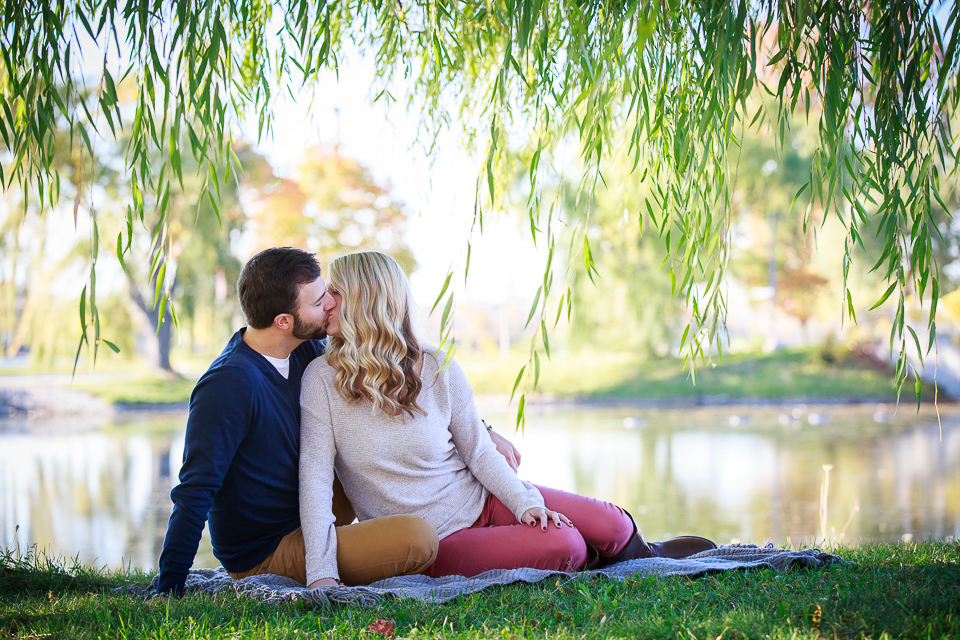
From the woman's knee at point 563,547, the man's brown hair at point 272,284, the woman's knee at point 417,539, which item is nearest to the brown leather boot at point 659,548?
the woman's knee at point 563,547

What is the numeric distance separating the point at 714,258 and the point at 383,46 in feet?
4.34

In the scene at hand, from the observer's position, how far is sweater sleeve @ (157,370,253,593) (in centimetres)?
→ 208

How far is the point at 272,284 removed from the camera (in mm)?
2324

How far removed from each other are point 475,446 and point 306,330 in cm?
64

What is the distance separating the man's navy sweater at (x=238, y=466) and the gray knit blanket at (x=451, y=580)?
128mm

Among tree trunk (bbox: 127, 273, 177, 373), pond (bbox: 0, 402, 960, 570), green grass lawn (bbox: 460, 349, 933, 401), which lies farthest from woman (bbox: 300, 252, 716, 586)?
tree trunk (bbox: 127, 273, 177, 373)

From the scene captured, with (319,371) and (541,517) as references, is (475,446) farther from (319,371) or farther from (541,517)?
(319,371)

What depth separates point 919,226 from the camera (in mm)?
2127

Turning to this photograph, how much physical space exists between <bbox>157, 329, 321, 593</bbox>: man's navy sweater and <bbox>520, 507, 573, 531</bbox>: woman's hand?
698 mm

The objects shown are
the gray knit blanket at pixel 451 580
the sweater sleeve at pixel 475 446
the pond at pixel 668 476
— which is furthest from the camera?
the pond at pixel 668 476

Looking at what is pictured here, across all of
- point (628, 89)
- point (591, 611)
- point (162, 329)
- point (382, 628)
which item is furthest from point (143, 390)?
point (628, 89)

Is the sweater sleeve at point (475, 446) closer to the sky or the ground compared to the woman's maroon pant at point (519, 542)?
closer to the sky

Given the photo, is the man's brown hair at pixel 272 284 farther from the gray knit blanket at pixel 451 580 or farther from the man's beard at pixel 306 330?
the gray knit blanket at pixel 451 580

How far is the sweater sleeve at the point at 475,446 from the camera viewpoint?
→ 2.45 meters
